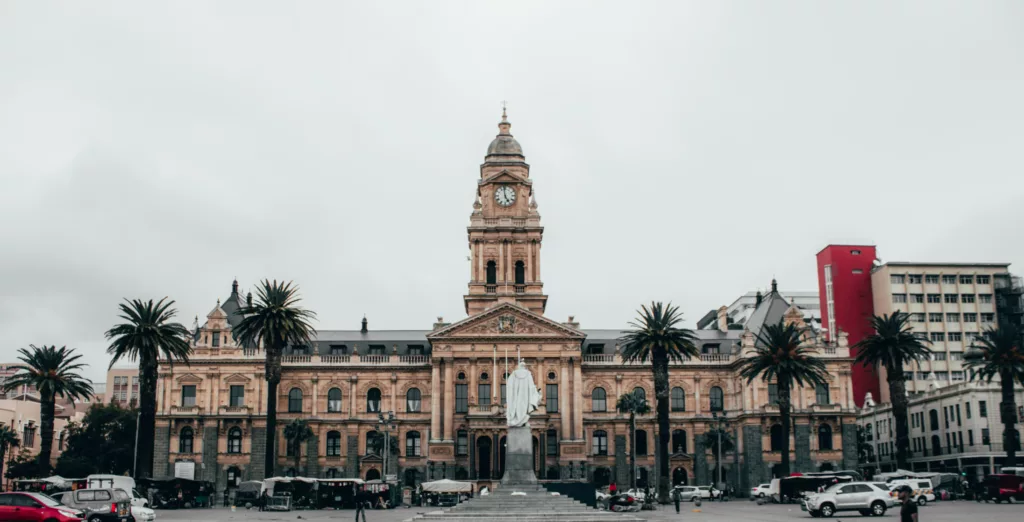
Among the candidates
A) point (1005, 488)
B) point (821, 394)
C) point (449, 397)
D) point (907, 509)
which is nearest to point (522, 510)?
point (907, 509)

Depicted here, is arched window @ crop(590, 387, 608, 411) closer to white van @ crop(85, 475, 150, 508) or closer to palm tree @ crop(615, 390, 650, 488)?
palm tree @ crop(615, 390, 650, 488)

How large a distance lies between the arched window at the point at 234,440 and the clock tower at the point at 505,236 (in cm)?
2456

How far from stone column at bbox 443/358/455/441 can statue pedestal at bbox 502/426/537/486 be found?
4519 cm

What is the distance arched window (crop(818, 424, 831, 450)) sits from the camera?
317 feet

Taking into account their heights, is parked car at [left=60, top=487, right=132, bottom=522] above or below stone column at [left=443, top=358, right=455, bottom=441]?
below

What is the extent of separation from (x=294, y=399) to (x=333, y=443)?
18.8 feet

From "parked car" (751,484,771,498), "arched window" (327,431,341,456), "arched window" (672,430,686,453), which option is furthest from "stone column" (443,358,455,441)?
"parked car" (751,484,771,498)

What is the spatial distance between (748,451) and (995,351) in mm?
27900

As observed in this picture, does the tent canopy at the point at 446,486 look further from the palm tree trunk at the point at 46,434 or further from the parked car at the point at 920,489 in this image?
the parked car at the point at 920,489

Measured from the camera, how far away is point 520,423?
4969 cm

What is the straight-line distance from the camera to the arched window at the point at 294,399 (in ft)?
323

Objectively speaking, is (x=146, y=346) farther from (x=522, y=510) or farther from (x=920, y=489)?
(x=920, y=489)

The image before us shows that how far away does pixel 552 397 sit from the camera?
95.7 m

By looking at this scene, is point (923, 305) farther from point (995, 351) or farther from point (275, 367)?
point (275, 367)
